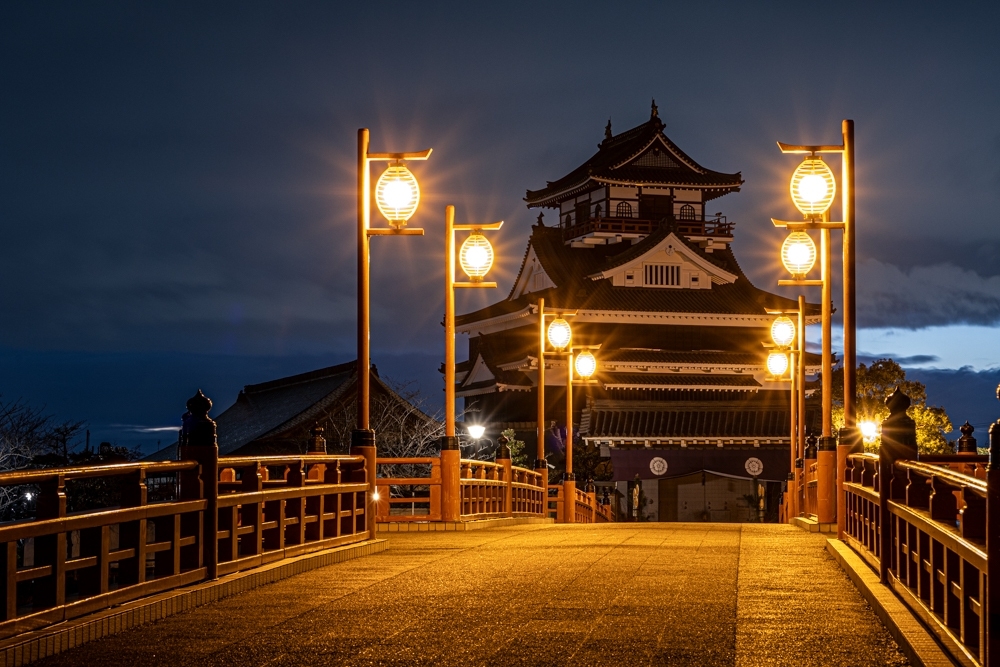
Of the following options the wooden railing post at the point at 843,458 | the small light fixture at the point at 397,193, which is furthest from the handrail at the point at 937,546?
the small light fixture at the point at 397,193

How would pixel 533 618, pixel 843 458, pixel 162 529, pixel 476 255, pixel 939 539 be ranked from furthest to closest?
pixel 476 255, pixel 843 458, pixel 162 529, pixel 533 618, pixel 939 539

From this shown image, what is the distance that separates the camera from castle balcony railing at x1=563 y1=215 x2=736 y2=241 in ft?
207

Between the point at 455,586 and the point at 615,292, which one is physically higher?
the point at 615,292

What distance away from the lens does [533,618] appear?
8.75 meters

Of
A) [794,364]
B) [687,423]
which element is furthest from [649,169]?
[794,364]

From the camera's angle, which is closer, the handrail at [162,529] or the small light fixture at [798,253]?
the handrail at [162,529]

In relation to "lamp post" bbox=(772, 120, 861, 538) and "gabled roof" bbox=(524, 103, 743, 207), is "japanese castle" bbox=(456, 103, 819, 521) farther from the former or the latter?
"lamp post" bbox=(772, 120, 861, 538)

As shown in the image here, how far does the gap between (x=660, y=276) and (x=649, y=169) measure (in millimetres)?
7940

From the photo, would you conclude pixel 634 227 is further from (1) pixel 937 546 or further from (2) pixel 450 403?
(1) pixel 937 546

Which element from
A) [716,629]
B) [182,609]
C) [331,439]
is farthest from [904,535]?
[331,439]

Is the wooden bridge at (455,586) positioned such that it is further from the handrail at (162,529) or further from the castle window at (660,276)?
the castle window at (660,276)

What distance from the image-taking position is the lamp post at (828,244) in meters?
15.4

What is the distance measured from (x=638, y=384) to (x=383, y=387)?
18.1m

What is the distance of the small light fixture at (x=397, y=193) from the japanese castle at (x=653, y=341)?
39.7m
